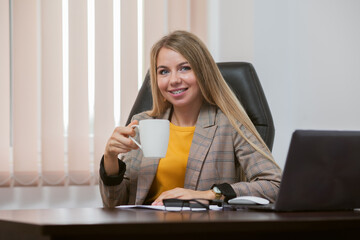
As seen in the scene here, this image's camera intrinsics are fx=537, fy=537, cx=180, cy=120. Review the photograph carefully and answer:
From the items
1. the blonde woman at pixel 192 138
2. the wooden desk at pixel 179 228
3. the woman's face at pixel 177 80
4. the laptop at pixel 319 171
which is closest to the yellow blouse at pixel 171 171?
the blonde woman at pixel 192 138

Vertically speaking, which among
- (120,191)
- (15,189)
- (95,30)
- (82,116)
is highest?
(95,30)

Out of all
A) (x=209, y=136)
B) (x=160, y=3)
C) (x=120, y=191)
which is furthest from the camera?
(x=160, y=3)

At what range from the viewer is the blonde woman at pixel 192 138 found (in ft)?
5.26

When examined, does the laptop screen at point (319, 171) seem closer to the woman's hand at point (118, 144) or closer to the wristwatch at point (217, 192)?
the wristwatch at point (217, 192)

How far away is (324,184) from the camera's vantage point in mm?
1023

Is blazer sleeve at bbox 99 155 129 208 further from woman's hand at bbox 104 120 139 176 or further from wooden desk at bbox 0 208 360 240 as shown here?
wooden desk at bbox 0 208 360 240

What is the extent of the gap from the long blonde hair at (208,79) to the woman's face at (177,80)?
2cm

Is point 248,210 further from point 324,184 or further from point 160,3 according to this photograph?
point 160,3

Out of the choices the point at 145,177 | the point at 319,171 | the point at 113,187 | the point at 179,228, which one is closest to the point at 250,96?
the point at 145,177

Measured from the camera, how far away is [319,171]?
1005mm

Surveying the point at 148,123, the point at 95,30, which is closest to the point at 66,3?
the point at 95,30

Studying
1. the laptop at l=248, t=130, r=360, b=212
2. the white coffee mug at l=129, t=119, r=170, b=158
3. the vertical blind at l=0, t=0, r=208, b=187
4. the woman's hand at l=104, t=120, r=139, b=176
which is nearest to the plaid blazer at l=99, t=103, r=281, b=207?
the woman's hand at l=104, t=120, r=139, b=176

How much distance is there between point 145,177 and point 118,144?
0.25 m

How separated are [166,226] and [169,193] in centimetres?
62
